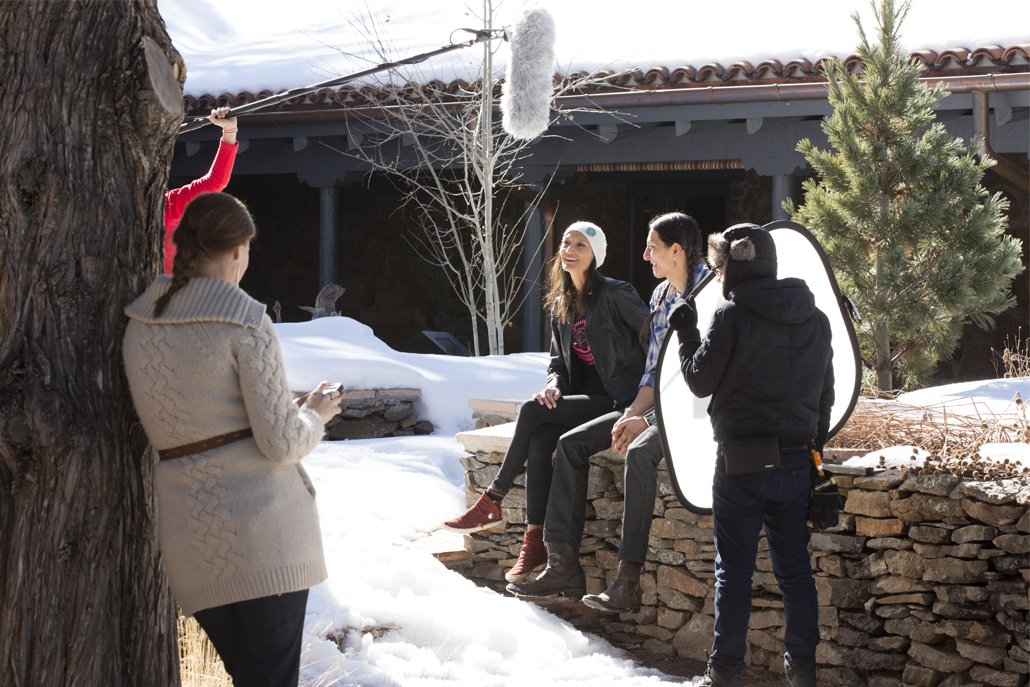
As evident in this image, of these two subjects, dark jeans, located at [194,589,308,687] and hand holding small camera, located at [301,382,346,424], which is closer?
dark jeans, located at [194,589,308,687]

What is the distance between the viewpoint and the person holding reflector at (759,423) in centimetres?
283

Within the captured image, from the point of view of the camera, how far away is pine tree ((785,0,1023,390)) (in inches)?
215

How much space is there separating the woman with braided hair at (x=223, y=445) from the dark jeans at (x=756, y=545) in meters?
1.46

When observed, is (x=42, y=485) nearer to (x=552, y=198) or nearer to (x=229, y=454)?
(x=229, y=454)

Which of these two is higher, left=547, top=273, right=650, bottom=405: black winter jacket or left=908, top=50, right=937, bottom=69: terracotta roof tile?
left=908, top=50, right=937, bottom=69: terracotta roof tile

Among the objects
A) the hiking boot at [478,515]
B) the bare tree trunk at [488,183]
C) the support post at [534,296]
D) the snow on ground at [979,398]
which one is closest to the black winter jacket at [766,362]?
the hiking boot at [478,515]

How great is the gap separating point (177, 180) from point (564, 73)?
18.4ft

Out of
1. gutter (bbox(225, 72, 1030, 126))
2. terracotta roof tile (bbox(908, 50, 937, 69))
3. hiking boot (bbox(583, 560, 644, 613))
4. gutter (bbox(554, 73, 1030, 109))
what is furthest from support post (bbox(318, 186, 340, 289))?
hiking boot (bbox(583, 560, 644, 613))

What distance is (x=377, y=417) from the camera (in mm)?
7148

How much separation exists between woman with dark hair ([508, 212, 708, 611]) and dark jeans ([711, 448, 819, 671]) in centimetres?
75

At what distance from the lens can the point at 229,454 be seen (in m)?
1.93

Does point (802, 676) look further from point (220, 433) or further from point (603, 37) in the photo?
point (603, 37)

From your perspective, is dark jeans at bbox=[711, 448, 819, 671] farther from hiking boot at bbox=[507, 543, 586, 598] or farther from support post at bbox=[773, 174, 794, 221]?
support post at bbox=[773, 174, 794, 221]

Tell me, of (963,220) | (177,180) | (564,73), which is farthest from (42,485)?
(177,180)
